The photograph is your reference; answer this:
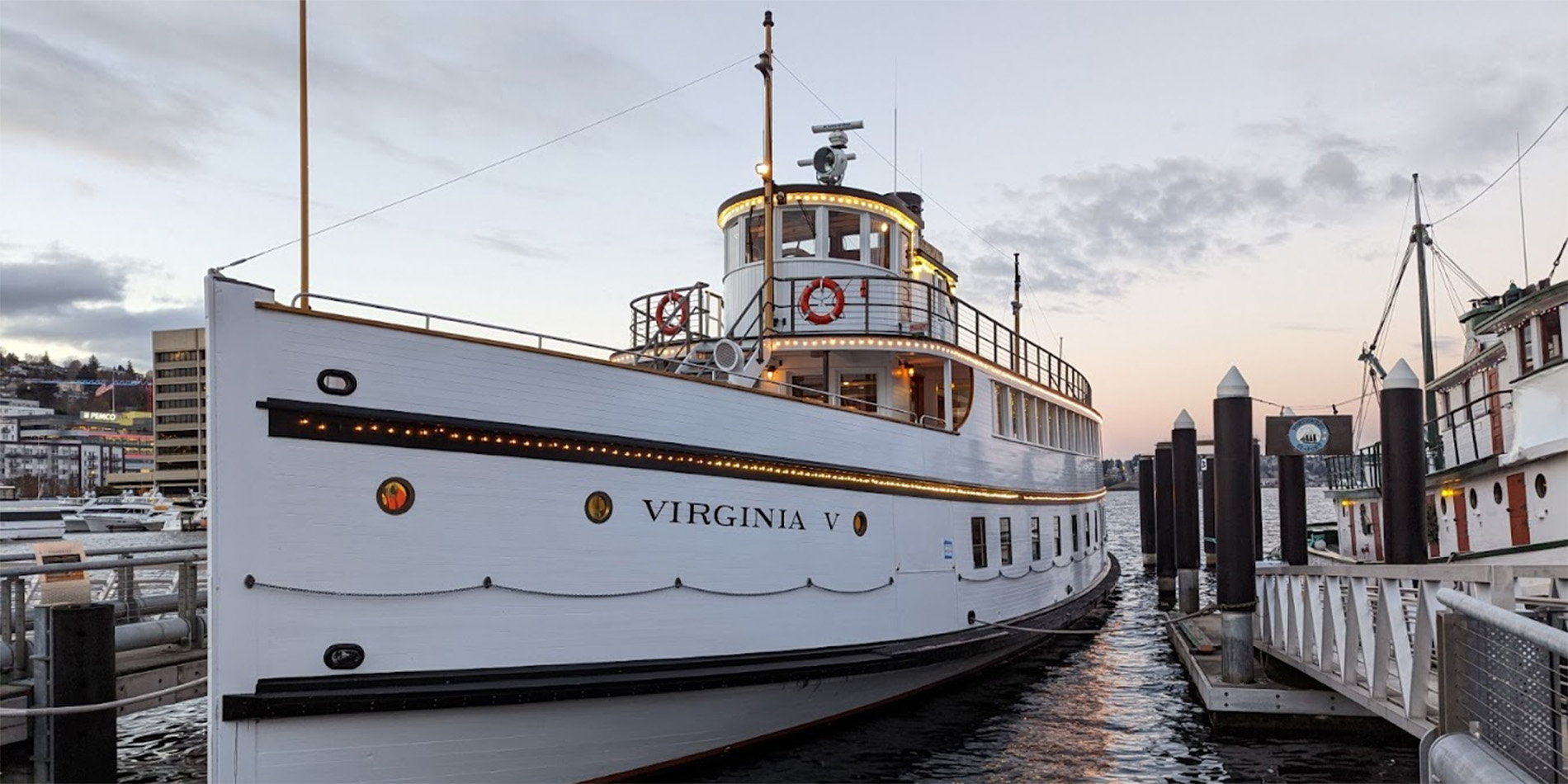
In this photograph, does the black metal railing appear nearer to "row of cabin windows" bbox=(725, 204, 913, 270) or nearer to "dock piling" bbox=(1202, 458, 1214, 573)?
"row of cabin windows" bbox=(725, 204, 913, 270)

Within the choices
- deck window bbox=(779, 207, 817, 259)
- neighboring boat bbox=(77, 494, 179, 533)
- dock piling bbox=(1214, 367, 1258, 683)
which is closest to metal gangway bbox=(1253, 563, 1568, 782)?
dock piling bbox=(1214, 367, 1258, 683)

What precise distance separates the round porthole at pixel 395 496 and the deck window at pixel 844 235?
8479 mm

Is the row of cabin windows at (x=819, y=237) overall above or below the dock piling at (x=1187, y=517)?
above

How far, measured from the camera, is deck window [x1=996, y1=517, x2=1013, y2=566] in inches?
580

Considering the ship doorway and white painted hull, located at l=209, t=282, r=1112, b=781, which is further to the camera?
the ship doorway

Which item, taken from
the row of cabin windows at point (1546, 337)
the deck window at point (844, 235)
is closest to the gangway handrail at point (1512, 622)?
the deck window at point (844, 235)

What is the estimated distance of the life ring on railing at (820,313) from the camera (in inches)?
516

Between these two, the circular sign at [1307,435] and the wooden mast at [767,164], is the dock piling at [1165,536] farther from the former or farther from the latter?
the wooden mast at [767,164]

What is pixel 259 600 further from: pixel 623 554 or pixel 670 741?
pixel 670 741

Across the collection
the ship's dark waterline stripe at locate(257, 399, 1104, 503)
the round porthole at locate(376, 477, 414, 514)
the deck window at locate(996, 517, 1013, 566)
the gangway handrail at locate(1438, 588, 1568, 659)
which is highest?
the ship's dark waterline stripe at locate(257, 399, 1104, 503)

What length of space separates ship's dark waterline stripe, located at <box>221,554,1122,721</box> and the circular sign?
892cm

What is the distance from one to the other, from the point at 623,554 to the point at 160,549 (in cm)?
640

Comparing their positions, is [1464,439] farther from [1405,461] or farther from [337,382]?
[337,382]

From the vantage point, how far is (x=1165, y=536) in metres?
28.2
